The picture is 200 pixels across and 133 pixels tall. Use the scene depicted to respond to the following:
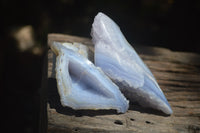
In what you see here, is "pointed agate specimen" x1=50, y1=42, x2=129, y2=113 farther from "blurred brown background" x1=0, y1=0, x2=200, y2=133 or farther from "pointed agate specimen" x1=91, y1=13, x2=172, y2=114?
"blurred brown background" x1=0, y1=0, x2=200, y2=133

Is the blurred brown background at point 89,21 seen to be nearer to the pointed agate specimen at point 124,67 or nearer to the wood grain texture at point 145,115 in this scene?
the wood grain texture at point 145,115

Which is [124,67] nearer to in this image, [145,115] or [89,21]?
[145,115]

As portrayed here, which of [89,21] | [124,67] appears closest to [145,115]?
[124,67]

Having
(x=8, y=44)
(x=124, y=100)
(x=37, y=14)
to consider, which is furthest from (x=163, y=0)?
(x=124, y=100)

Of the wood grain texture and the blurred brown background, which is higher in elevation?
the blurred brown background

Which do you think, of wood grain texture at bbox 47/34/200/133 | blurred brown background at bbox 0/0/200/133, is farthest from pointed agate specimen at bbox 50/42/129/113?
blurred brown background at bbox 0/0/200/133

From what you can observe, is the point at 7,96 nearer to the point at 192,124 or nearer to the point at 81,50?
the point at 81,50
